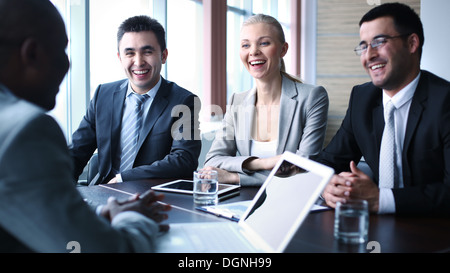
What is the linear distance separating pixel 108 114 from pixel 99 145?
0.70 feet

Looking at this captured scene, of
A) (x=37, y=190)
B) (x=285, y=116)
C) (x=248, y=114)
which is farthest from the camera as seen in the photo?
(x=248, y=114)

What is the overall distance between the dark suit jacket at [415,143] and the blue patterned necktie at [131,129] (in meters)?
1.22

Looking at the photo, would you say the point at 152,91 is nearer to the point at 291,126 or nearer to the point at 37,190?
the point at 291,126

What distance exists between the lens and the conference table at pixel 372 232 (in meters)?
1.23

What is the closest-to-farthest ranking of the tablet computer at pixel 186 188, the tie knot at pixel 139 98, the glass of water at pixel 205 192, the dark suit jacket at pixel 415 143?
the dark suit jacket at pixel 415 143
the glass of water at pixel 205 192
the tablet computer at pixel 186 188
the tie knot at pixel 139 98

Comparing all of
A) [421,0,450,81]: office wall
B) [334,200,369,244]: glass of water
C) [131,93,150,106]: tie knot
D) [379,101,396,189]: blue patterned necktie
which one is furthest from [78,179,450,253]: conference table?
[421,0,450,81]: office wall

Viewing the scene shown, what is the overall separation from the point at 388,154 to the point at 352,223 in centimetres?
79

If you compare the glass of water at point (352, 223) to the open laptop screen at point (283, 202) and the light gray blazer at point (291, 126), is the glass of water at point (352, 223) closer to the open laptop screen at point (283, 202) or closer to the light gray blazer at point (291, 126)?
the open laptop screen at point (283, 202)

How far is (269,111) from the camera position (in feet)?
9.42

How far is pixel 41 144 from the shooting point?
2.59 ft

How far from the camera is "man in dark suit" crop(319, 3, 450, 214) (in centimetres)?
162

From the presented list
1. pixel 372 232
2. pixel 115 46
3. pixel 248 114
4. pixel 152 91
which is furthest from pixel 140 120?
pixel 372 232

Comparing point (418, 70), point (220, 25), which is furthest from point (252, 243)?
point (220, 25)

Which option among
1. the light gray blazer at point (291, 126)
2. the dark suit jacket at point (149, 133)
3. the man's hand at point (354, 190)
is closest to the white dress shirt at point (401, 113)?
the man's hand at point (354, 190)
